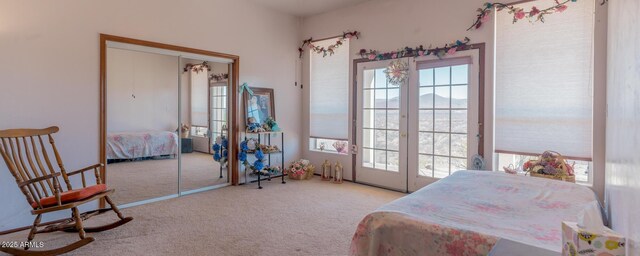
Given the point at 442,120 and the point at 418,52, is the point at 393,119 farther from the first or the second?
the point at 418,52

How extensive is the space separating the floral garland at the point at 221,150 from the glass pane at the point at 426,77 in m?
2.92

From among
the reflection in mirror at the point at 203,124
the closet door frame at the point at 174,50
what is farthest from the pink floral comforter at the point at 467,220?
the reflection in mirror at the point at 203,124

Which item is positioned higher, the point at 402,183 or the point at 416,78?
the point at 416,78

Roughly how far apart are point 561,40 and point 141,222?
181 inches

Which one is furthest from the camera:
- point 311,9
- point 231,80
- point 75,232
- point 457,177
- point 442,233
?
point 311,9

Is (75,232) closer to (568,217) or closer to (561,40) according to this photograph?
(568,217)

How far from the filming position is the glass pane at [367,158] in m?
4.89

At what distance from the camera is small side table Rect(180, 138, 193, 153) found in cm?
428

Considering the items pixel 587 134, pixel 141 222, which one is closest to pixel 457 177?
pixel 587 134

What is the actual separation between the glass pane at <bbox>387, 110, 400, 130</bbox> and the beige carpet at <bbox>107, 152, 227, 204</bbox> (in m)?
2.55

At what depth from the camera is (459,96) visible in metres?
3.95

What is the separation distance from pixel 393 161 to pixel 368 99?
3.29ft

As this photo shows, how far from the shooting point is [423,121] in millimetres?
4270

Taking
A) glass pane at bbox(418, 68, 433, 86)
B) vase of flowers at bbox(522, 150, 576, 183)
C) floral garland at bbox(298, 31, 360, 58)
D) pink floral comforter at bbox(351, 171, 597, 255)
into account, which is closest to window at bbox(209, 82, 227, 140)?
floral garland at bbox(298, 31, 360, 58)
